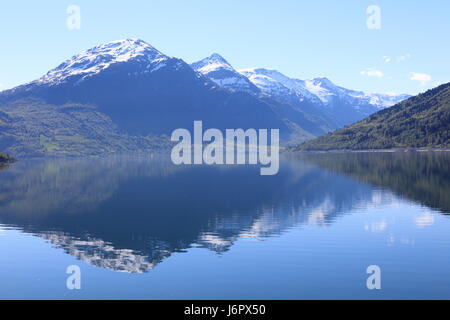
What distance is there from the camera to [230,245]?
70062 mm

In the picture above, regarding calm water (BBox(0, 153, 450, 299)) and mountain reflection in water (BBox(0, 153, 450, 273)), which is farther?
mountain reflection in water (BBox(0, 153, 450, 273))

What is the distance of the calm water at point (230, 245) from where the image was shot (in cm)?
4919

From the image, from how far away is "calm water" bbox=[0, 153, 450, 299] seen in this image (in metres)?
49.2

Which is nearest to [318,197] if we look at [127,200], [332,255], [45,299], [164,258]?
[127,200]

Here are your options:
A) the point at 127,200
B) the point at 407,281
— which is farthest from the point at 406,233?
the point at 127,200

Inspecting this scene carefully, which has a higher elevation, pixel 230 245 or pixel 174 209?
pixel 174 209

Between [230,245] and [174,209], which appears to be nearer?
[230,245]

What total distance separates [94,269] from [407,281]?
39109mm

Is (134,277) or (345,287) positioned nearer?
(345,287)

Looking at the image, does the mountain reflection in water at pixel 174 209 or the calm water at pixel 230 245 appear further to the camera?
the mountain reflection in water at pixel 174 209

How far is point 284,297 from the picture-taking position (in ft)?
150
